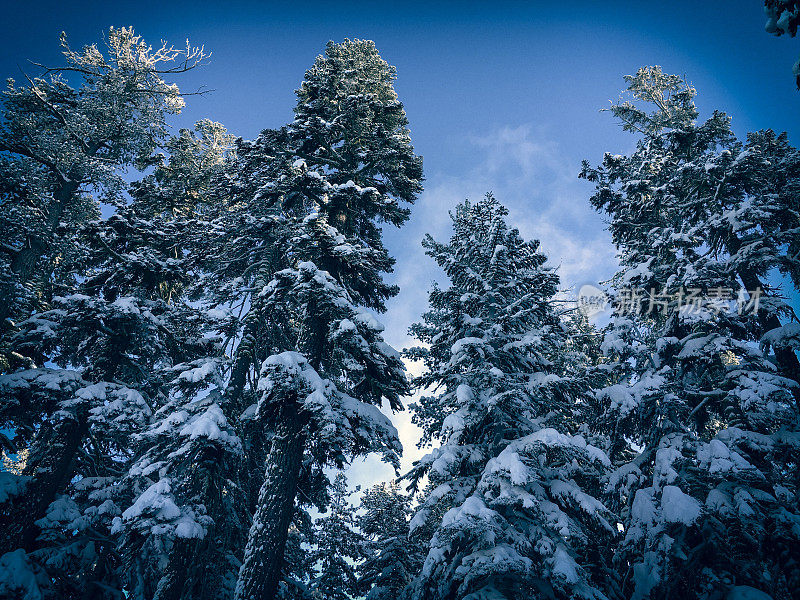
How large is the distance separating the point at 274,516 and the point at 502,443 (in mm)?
5227

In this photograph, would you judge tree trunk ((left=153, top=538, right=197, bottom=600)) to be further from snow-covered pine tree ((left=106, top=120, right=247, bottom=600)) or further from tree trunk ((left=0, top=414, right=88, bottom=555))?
tree trunk ((left=0, top=414, right=88, bottom=555))

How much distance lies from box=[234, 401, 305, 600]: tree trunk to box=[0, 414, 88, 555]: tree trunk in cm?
609

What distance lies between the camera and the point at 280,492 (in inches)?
301

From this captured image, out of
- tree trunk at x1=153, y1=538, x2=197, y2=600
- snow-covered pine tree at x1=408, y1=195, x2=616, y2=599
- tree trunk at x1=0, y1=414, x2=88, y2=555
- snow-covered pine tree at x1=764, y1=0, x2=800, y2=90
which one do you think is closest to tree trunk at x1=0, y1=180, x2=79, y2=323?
tree trunk at x1=0, y1=414, x2=88, y2=555

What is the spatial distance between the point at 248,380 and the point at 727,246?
15823mm

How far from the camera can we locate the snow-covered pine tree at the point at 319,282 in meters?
7.61

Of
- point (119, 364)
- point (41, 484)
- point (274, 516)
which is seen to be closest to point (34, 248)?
point (119, 364)

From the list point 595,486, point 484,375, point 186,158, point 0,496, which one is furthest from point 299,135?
point 595,486

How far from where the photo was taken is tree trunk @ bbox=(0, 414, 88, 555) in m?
8.92

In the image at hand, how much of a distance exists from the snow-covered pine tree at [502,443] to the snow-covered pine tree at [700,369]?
3.71 feet

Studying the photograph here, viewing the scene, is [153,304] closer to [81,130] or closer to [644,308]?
[81,130]

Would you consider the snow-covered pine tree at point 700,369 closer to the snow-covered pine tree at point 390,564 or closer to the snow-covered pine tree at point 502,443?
the snow-covered pine tree at point 502,443

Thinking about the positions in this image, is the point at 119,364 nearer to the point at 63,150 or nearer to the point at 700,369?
the point at 63,150

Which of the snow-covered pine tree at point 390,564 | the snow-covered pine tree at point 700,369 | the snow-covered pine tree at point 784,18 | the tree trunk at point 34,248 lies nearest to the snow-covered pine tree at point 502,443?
the snow-covered pine tree at point 700,369
